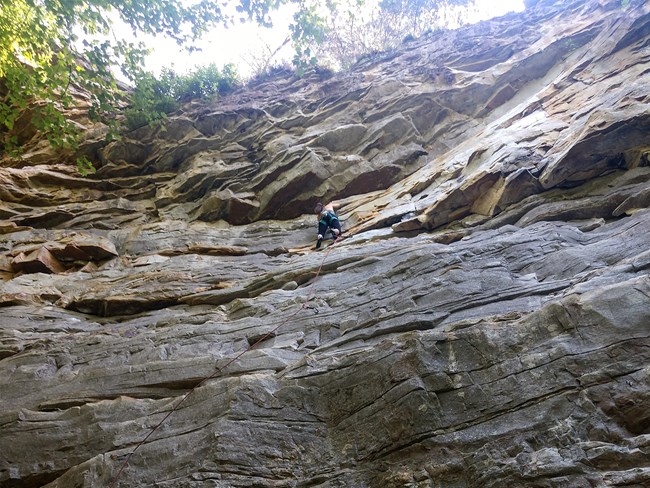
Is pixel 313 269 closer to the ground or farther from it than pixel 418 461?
farther from it

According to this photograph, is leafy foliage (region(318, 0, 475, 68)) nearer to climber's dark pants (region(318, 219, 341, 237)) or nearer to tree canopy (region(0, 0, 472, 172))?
tree canopy (region(0, 0, 472, 172))

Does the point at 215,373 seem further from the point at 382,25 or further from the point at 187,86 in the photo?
the point at 382,25

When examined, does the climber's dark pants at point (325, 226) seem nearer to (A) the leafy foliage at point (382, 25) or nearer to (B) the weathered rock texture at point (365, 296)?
(B) the weathered rock texture at point (365, 296)

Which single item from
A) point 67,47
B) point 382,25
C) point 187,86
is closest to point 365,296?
point 67,47

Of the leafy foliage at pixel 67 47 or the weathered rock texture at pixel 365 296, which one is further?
the leafy foliage at pixel 67 47

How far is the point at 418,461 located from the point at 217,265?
882 cm

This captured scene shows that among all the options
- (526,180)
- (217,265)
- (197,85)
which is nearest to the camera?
(526,180)

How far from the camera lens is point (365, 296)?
8.36 meters

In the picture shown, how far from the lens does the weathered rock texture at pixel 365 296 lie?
4.71m

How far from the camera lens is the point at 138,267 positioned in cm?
1273

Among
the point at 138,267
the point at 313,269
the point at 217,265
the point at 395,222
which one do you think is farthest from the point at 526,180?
the point at 138,267

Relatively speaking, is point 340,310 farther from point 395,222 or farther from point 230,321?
point 395,222

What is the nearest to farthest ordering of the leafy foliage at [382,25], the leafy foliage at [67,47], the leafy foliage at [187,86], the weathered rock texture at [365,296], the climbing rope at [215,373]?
the weathered rock texture at [365,296]
the climbing rope at [215,373]
the leafy foliage at [67,47]
the leafy foliage at [187,86]
the leafy foliage at [382,25]

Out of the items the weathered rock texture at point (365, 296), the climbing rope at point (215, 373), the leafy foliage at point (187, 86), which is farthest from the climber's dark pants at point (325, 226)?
the leafy foliage at point (187, 86)
